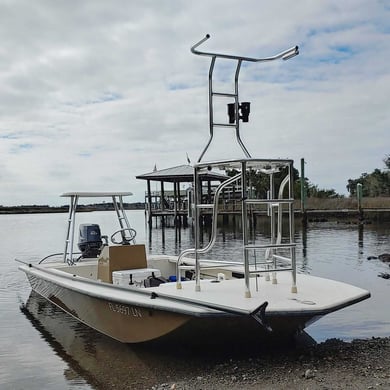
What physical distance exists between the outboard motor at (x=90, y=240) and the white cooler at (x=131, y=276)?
9.57 feet

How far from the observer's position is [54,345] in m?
8.49

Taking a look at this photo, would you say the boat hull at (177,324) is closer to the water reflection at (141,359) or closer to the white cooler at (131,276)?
the water reflection at (141,359)

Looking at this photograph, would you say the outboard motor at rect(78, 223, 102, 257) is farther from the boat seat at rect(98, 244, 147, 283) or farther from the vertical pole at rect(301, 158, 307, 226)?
the vertical pole at rect(301, 158, 307, 226)

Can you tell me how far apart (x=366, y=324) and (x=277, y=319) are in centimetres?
362

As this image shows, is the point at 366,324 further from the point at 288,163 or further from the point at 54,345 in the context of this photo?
the point at 54,345

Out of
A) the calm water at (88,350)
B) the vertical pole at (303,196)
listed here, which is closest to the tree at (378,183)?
the vertical pole at (303,196)

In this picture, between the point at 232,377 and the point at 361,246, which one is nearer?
the point at 232,377

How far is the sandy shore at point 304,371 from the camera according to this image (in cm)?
541

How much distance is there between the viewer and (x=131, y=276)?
8484mm

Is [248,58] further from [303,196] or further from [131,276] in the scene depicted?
[303,196]

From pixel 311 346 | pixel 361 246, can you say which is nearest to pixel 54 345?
pixel 311 346

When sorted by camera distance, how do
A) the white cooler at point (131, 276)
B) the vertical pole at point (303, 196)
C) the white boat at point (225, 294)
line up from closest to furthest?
the white boat at point (225, 294)
the white cooler at point (131, 276)
the vertical pole at point (303, 196)

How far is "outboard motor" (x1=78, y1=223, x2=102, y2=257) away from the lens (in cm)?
1145

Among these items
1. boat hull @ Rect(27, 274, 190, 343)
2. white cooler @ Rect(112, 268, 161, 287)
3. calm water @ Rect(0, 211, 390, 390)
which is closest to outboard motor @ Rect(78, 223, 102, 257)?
calm water @ Rect(0, 211, 390, 390)
